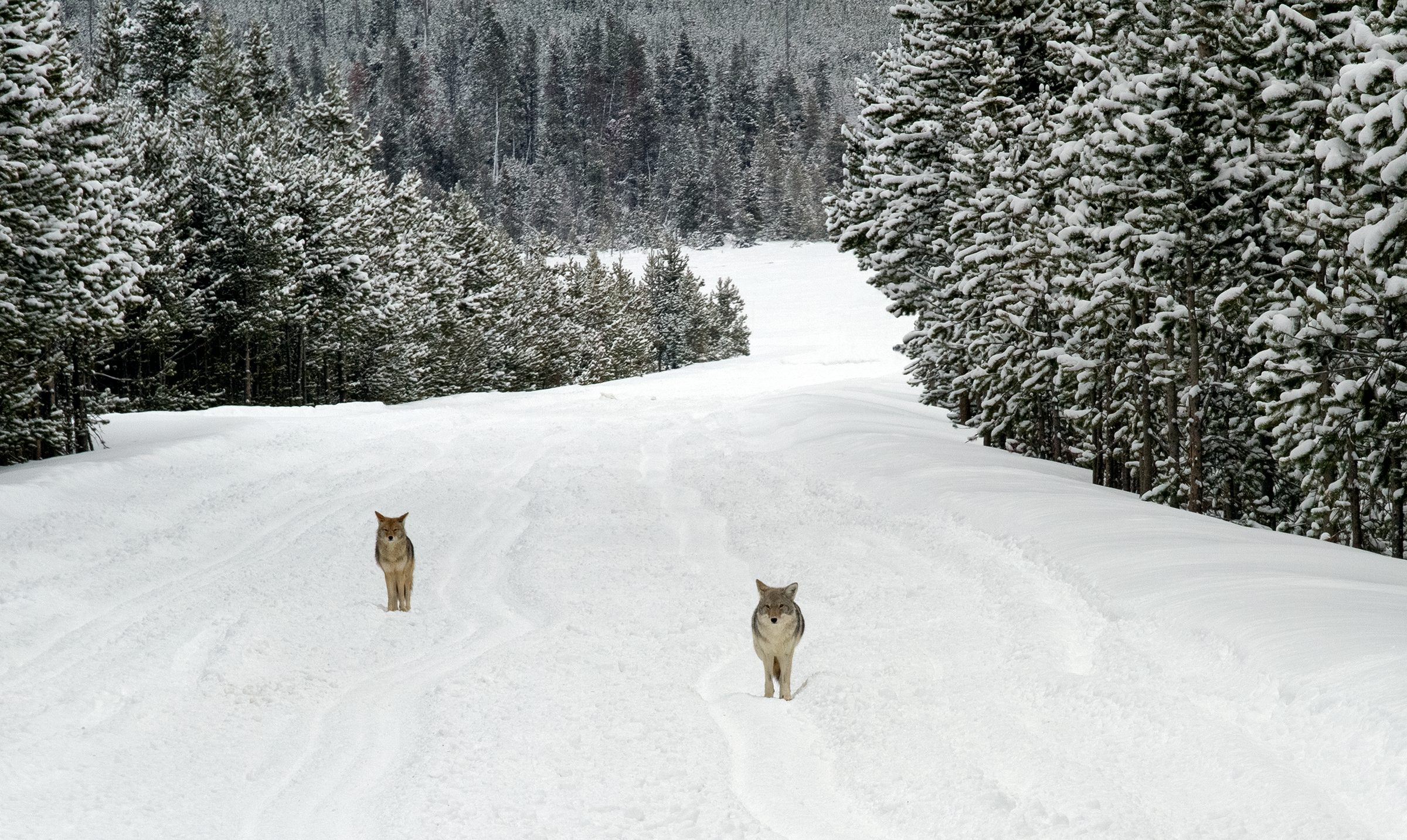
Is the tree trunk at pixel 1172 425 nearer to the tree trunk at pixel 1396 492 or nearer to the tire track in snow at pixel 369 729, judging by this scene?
the tree trunk at pixel 1396 492

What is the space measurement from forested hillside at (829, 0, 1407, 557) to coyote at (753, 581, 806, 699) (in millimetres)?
7149

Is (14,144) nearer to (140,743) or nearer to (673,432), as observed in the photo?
(140,743)

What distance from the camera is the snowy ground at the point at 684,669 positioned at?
5.58 meters

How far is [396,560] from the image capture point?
9656 millimetres

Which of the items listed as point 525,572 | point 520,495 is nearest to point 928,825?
point 525,572

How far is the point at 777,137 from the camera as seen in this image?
16138 centimetres

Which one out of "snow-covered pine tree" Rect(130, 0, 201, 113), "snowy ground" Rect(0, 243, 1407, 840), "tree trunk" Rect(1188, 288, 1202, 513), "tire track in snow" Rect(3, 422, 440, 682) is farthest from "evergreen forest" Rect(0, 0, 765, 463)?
"tree trunk" Rect(1188, 288, 1202, 513)

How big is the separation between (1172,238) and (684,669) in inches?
455

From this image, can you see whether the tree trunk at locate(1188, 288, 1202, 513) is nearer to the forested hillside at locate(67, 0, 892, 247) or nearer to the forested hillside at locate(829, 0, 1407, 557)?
the forested hillside at locate(829, 0, 1407, 557)

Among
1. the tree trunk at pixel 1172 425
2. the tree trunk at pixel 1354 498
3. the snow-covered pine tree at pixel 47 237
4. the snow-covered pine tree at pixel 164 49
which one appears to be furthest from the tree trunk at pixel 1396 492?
the snow-covered pine tree at pixel 164 49

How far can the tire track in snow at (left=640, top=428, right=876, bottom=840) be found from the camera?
18.5 ft

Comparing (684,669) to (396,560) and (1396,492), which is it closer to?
(396,560)

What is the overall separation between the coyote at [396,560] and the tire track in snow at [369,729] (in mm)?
510

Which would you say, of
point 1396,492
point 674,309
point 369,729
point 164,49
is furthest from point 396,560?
point 674,309
